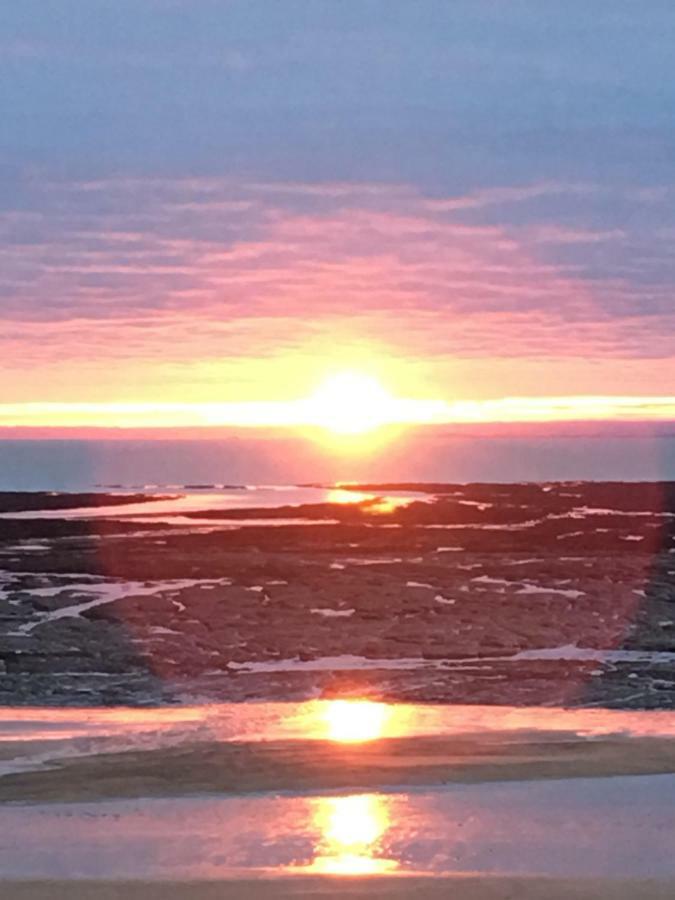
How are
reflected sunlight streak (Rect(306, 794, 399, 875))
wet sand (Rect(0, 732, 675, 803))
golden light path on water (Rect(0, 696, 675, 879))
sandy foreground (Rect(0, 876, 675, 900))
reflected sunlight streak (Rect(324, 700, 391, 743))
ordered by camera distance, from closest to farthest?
1. sandy foreground (Rect(0, 876, 675, 900))
2. reflected sunlight streak (Rect(306, 794, 399, 875))
3. golden light path on water (Rect(0, 696, 675, 879))
4. wet sand (Rect(0, 732, 675, 803))
5. reflected sunlight streak (Rect(324, 700, 391, 743))

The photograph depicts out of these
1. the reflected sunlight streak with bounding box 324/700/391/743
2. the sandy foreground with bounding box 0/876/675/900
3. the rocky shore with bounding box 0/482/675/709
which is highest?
the rocky shore with bounding box 0/482/675/709

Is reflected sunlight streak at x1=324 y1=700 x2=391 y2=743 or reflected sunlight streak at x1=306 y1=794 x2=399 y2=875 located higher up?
reflected sunlight streak at x1=324 y1=700 x2=391 y2=743

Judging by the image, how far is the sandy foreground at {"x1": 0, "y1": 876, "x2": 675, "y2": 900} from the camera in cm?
699

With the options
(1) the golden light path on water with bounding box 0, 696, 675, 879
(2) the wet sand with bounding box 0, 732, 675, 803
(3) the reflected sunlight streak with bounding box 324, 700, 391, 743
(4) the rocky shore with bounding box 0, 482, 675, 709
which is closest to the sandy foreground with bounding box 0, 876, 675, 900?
(1) the golden light path on water with bounding box 0, 696, 675, 879

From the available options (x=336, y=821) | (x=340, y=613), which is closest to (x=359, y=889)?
(x=336, y=821)

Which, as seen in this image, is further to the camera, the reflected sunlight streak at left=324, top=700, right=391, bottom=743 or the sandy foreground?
the reflected sunlight streak at left=324, top=700, right=391, bottom=743

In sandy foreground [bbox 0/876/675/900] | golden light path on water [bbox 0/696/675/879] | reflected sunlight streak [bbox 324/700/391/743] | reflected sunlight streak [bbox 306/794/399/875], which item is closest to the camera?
sandy foreground [bbox 0/876/675/900]

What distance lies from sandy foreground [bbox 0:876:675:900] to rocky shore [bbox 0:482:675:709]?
8016 mm

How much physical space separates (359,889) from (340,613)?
15.9 m

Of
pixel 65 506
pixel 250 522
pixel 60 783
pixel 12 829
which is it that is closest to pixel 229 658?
pixel 60 783

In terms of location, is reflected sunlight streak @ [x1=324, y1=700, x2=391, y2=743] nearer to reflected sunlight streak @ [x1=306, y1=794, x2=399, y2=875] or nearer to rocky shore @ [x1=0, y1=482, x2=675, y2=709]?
rocky shore @ [x1=0, y1=482, x2=675, y2=709]

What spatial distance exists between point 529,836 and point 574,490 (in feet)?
193

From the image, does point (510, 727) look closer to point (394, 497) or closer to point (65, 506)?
point (65, 506)

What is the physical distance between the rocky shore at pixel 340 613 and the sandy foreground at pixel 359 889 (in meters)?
8.02
